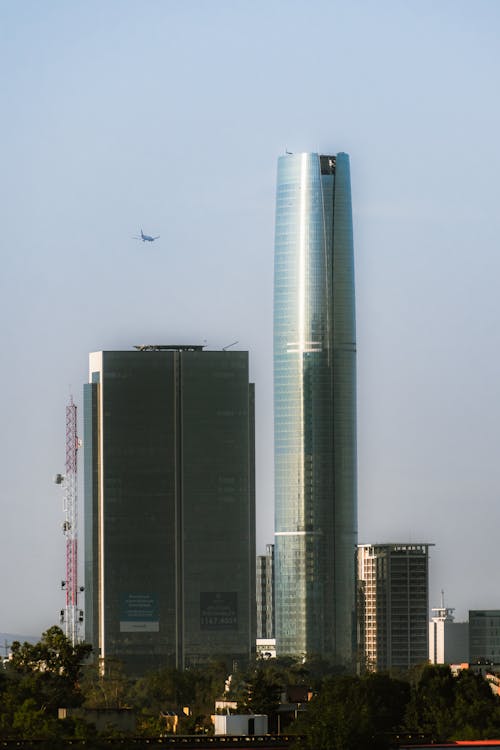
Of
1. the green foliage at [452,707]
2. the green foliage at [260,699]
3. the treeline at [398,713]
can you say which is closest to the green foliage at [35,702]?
the green foliage at [260,699]

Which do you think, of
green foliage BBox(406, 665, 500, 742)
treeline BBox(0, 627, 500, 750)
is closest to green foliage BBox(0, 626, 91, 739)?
treeline BBox(0, 627, 500, 750)

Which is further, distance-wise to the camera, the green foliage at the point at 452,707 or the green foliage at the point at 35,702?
the green foliage at the point at 452,707

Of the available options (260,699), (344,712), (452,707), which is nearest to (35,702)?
(344,712)

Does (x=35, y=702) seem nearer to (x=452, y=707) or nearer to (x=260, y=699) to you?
(x=260, y=699)

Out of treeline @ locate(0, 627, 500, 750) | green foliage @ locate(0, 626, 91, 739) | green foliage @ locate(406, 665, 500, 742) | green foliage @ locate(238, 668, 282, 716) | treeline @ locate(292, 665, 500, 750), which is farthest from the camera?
green foliage @ locate(238, 668, 282, 716)

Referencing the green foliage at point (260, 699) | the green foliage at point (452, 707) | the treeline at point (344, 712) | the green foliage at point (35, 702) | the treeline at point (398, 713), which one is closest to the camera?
the treeline at point (398, 713)

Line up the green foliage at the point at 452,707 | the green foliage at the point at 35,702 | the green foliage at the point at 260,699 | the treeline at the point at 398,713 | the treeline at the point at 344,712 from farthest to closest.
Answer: the green foliage at the point at 260,699
the green foliage at the point at 452,707
the green foliage at the point at 35,702
the treeline at the point at 344,712
the treeline at the point at 398,713

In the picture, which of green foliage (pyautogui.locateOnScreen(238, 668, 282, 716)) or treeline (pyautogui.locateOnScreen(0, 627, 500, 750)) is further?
green foliage (pyautogui.locateOnScreen(238, 668, 282, 716))

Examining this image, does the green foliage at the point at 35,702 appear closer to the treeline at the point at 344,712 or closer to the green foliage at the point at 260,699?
the treeline at the point at 344,712

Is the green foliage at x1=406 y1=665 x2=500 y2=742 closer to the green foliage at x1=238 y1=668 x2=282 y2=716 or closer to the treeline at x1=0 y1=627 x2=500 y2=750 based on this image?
the treeline at x1=0 y1=627 x2=500 y2=750

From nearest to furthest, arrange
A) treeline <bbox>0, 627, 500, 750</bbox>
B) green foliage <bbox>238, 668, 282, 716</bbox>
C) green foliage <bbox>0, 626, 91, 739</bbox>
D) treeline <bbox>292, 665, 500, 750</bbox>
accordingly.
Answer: treeline <bbox>292, 665, 500, 750</bbox> < treeline <bbox>0, 627, 500, 750</bbox> < green foliage <bbox>0, 626, 91, 739</bbox> < green foliage <bbox>238, 668, 282, 716</bbox>

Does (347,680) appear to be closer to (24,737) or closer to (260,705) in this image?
(260,705)
